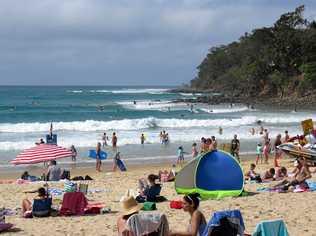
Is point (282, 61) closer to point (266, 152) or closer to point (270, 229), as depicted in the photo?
point (266, 152)

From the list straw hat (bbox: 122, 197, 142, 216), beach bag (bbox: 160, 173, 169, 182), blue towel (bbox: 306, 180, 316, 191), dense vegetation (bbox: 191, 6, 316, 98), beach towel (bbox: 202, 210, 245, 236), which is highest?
dense vegetation (bbox: 191, 6, 316, 98)

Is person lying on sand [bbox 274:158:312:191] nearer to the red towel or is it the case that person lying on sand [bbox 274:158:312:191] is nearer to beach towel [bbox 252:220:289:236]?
the red towel

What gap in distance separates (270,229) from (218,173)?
17.9ft

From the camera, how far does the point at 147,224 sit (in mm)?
6508

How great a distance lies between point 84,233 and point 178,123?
3514 cm

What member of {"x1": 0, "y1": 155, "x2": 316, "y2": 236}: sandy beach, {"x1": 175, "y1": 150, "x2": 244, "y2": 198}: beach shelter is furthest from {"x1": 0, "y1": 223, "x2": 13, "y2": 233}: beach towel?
{"x1": 175, "y1": 150, "x2": 244, "y2": 198}: beach shelter

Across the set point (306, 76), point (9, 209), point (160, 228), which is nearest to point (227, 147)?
point (9, 209)

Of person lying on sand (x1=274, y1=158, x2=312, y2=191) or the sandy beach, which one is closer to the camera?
the sandy beach

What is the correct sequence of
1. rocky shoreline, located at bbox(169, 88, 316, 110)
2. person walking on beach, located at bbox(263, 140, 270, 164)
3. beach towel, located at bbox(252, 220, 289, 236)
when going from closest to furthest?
1. beach towel, located at bbox(252, 220, 289, 236)
2. person walking on beach, located at bbox(263, 140, 270, 164)
3. rocky shoreline, located at bbox(169, 88, 316, 110)

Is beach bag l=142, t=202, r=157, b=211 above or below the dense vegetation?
below

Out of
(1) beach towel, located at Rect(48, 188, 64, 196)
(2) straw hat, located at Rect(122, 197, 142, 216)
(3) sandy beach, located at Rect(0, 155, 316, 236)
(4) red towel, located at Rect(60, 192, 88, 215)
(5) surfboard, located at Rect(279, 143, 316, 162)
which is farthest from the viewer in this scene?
(5) surfboard, located at Rect(279, 143, 316, 162)

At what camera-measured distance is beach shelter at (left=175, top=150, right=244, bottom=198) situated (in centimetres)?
1262

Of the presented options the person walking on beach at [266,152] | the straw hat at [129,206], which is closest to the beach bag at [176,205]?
the straw hat at [129,206]

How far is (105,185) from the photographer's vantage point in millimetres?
16344
